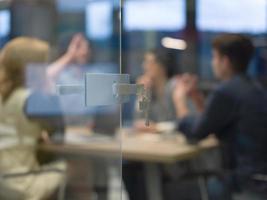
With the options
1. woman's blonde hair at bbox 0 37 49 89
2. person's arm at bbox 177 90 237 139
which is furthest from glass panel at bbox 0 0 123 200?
person's arm at bbox 177 90 237 139

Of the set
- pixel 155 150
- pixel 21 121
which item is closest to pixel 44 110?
pixel 21 121

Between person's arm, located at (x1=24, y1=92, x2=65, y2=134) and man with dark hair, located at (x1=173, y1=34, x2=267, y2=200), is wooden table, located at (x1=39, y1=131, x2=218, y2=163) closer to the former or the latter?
man with dark hair, located at (x1=173, y1=34, x2=267, y2=200)

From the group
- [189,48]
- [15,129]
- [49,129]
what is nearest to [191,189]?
[189,48]

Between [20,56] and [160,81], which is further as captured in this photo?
[160,81]

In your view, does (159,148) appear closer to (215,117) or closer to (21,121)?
(215,117)

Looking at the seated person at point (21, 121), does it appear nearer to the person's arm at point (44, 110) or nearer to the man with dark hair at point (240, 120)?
the person's arm at point (44, 110)

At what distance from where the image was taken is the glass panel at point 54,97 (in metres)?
1.44

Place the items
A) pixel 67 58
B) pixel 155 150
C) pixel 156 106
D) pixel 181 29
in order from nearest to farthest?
pixel 67 58, pixel 155 150, pixel 156 106, pixel 181 29

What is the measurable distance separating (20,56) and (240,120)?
1.10m

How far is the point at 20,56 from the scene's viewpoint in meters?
1.51

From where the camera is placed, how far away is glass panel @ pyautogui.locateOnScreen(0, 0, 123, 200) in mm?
1444

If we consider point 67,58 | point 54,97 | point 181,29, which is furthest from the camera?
→ point 181,29

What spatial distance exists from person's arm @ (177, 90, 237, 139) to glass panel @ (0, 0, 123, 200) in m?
0.58

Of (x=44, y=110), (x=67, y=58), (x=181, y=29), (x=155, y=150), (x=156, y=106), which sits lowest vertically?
(x=155, y=150)
